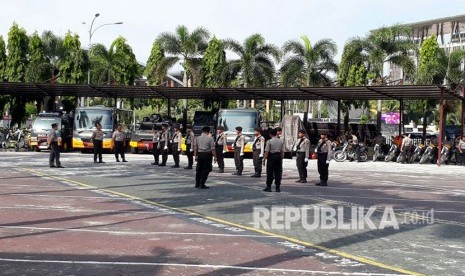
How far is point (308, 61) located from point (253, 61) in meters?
4.08

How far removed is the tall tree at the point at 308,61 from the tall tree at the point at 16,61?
20808 mm

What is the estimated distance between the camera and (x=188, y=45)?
4909 centimetres

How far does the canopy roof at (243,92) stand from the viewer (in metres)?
32.8

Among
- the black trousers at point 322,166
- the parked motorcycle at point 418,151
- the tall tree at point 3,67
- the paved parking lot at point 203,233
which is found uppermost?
the tall tree at point 3,67

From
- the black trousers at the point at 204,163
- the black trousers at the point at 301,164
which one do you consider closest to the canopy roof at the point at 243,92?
the black trousers at the point at 301,164

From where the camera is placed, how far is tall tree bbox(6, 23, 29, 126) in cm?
5141

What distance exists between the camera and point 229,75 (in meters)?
48.1

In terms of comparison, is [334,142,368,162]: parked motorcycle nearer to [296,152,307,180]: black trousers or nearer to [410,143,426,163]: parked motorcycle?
[410,143,426,163]: parked motorcycle

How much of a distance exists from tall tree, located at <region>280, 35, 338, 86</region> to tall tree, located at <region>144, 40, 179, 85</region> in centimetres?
871

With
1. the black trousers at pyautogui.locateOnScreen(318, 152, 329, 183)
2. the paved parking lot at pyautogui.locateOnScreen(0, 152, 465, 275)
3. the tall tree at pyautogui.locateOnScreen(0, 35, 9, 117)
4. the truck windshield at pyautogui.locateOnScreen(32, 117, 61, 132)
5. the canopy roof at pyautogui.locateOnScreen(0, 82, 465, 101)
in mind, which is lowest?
the paved parking lot at pyautogui.locateOnScreen(0, 152, 465, 275)

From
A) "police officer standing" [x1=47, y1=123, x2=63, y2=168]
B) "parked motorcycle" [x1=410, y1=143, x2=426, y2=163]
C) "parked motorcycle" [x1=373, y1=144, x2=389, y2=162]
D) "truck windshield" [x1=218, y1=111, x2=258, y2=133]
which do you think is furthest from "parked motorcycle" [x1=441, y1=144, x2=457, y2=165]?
"police officer standing" [x1=47, y1=123, x2=63, y2=168]

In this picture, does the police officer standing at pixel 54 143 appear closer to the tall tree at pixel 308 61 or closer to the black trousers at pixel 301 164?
the black trousers at pixel 301 164

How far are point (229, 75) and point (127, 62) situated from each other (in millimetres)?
10336

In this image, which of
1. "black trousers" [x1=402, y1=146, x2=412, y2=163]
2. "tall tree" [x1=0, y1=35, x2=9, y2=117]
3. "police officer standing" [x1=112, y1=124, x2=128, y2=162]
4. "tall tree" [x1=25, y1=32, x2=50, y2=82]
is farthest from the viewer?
"tall tree" [x1=0, y1=35, x2=9, y2=117]
